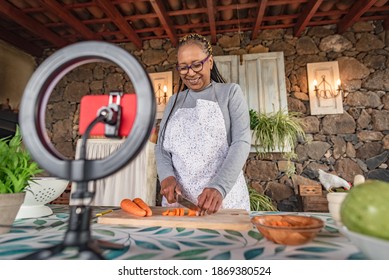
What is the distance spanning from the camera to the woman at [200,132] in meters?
1.11

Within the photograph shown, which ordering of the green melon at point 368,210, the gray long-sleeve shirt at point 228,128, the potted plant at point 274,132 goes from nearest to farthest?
1. the green melon at point 368,210
2. the gray long-sleeve shirt at point 228,128
3. the potted plant at point 274,132

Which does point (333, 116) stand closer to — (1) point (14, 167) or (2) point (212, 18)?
(2) point (212, 18)

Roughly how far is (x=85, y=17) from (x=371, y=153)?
3799 mm

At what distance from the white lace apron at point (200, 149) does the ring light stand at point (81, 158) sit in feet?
2.68

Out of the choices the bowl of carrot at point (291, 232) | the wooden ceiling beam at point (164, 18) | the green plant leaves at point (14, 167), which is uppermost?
the wooden ceiling beam at point (164, 18)

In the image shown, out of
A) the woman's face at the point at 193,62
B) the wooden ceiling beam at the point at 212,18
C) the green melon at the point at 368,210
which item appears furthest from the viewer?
the wooden ceiling beam at the point at 212,18

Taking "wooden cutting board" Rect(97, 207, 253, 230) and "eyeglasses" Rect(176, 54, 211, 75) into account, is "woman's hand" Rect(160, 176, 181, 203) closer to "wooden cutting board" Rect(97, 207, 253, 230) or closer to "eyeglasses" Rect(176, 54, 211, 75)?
"wooden cutting board" Rect(97, 207, 253, 230)

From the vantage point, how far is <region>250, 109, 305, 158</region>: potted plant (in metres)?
2.73

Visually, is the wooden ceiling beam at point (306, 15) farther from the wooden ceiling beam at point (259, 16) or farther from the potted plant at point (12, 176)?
the potted plant at point (12, 176)

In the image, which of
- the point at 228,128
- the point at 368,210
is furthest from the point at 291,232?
the point at 228,128

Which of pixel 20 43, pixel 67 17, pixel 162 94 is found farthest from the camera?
pixel 20 43

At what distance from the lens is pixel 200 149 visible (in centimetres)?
122

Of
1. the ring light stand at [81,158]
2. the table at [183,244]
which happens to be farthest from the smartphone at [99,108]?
the table at [183,244]

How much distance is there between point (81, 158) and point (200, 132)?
0.92 m
